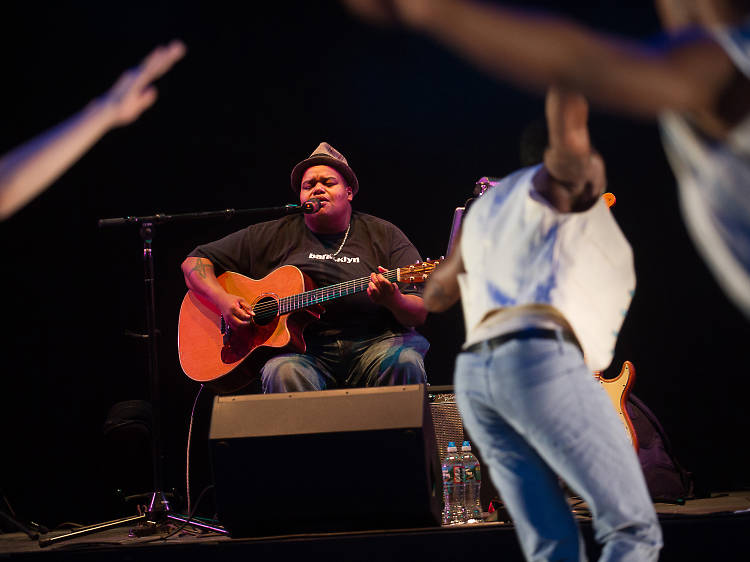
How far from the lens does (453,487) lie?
3.16 meters

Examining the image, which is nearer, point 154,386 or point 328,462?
point 328,462

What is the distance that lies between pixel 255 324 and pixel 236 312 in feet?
0.34

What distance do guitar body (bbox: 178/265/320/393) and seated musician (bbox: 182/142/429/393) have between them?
0.05 metres

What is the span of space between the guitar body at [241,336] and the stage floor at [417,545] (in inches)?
36.9

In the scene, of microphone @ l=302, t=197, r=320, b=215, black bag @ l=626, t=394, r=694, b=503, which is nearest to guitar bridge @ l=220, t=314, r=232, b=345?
microphone @ l=302, t=197, r=320, b=215

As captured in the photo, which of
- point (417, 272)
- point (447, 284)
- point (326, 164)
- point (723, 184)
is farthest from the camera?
point (326, 164)

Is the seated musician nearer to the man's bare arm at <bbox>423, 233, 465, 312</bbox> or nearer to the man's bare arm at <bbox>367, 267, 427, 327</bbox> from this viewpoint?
the man's bare arm at <bbox>367, 267, 427, 327</bbox>

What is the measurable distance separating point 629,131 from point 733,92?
0.58 meters

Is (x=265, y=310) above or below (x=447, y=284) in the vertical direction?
above

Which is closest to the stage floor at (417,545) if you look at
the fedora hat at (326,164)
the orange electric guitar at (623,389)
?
the orange electric guitar at (623,389)

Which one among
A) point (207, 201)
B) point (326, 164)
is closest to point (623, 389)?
point (326, 164)

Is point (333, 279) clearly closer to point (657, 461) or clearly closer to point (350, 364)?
point (350, 364)

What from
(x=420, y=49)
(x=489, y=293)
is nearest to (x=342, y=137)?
(x=420, y=49)

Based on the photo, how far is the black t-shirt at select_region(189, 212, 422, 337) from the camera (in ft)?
10.3
